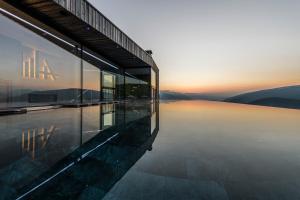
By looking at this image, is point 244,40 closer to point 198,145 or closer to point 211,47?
point 211,47

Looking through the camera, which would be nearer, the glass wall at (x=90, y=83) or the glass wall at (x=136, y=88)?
the glass wall at (x=90, y=83)

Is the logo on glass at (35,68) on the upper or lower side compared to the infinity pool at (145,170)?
upper

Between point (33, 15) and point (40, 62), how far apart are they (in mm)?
2193

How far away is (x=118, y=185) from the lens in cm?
141

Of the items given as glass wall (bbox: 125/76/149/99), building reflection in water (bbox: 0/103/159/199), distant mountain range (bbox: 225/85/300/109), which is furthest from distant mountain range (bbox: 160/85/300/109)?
building reflection in water (bbox: 0/103/159/199)

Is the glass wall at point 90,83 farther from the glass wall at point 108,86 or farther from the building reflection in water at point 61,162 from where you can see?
the building reflection in water at point 61,162

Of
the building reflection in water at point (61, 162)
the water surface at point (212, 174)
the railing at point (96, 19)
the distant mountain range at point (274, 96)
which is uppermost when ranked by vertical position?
the railing at point (96, 19)

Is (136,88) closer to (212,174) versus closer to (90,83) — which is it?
(90,83)

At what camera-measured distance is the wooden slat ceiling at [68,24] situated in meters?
5.99

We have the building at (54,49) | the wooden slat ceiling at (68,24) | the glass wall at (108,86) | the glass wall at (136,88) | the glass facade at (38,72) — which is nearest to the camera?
the wooden slat ceiling at (68,24)

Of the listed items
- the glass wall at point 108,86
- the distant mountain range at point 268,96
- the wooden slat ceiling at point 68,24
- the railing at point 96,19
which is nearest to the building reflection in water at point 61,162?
the wooden slat ceiling at point 68,24

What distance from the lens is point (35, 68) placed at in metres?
7.52

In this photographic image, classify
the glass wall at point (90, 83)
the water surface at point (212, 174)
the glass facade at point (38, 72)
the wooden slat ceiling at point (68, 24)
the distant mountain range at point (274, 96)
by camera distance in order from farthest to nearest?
the distant mountain range at point (274, 96)
the glass wall at point (90, 83)
the glass facade at point (38, 72)
the wooden slat ceiling at point (68, 24)
the water surface at point (212, 174)

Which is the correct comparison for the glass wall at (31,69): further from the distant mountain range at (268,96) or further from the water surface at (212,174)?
the distant mountain range at (268,96)
